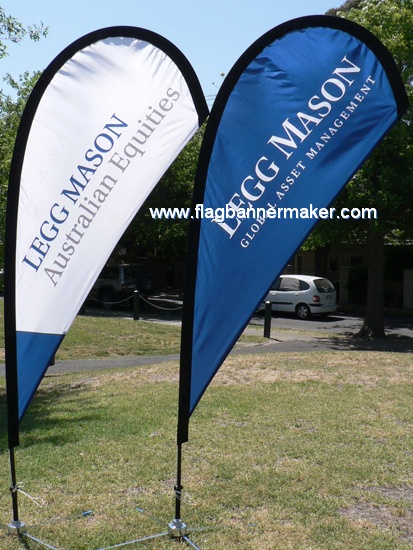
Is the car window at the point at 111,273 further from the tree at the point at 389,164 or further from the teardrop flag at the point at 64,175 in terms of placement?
the teardrop flag at the point at 64,175

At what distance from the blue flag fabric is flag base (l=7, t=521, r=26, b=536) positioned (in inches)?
50.7

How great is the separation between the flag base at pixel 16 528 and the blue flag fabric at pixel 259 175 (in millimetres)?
1289

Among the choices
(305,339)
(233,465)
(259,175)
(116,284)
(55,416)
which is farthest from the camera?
(116,284)

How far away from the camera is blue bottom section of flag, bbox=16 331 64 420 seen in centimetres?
435

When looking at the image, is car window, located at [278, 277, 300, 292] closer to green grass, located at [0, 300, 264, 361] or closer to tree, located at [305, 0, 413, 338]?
green grass, located at [0, 300, 264, 361]

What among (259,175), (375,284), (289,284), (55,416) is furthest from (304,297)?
(259,175)

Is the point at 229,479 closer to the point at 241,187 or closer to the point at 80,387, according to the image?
the point at 241,187

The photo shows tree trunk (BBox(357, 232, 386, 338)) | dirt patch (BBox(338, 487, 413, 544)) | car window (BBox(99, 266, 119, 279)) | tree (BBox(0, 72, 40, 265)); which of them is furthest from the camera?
car window (BBox(99, 266, 119, 279))

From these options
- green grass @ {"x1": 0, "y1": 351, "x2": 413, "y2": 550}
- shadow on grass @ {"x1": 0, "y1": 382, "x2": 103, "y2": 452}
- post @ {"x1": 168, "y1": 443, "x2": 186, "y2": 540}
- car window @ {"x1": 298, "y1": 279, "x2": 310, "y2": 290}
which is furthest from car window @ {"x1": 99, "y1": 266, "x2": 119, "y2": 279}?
post @ {"x1": 168, "y1": 443, "x2": 186, "y2": 540}

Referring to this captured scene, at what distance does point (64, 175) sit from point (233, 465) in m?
2.84

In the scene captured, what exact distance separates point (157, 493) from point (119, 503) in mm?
341

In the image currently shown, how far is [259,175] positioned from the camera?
402 centimetres

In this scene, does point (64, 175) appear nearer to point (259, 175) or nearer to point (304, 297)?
point (259, 175)

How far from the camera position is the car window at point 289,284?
2420 cm
